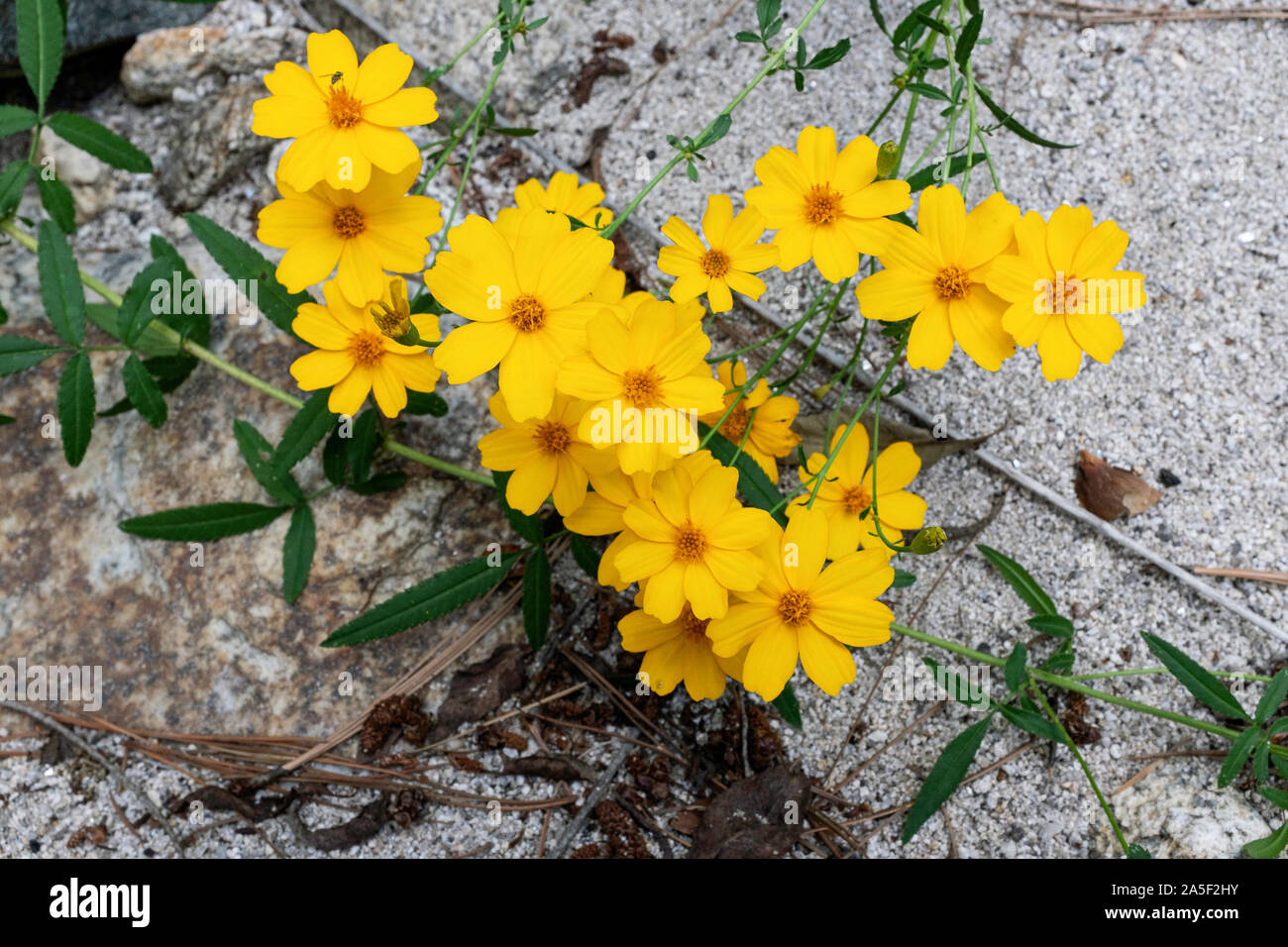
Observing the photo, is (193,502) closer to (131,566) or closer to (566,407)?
(131,566)

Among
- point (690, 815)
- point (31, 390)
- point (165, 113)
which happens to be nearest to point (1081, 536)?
point (690, 815)

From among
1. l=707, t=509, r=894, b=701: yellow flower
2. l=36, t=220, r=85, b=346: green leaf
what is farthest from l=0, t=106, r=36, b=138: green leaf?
l=707, t=509, r=894, b=701: yellow flower

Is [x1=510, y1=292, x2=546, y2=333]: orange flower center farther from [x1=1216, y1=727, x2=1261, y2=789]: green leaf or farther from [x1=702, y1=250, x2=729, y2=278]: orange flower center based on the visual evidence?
[x1=1216, y1=727, x2=1261, y2=789]: green leaf

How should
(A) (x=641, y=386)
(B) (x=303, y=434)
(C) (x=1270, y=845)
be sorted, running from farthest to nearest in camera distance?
(B) (x=303, y=434) < (C) (x=1270, y=845) < (A) (x=641, y=386)

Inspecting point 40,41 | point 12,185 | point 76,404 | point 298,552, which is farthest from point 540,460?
point 40,41

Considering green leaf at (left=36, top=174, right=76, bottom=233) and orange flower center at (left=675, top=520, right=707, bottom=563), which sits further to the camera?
green leaf at (left=36, top=174, right=76, bottom=233)

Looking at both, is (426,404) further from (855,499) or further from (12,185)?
(12,185)
